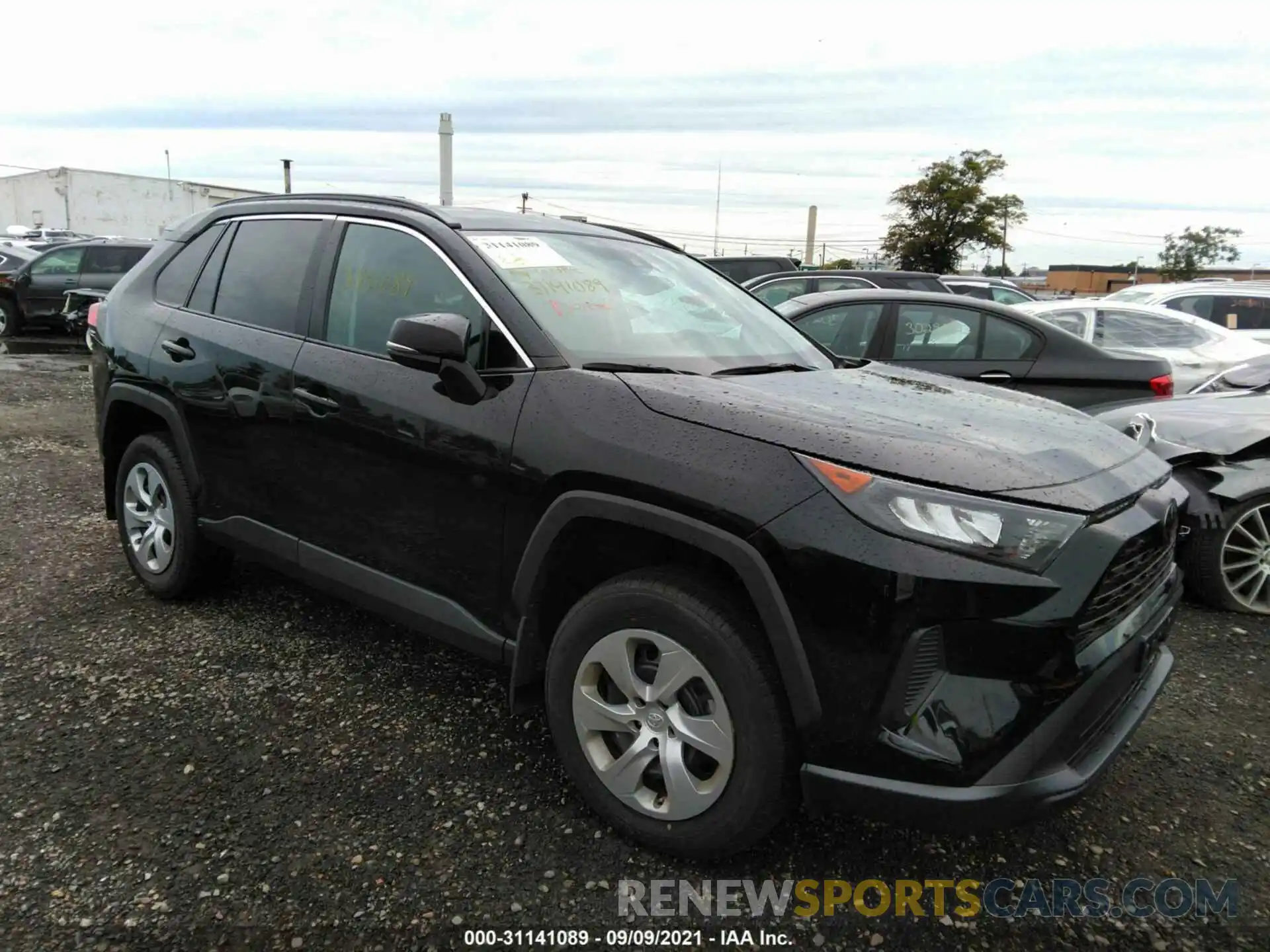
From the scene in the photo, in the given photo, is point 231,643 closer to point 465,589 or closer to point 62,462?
point 465,589

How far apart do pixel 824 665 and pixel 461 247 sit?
176cm

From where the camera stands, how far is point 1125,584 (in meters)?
2.14

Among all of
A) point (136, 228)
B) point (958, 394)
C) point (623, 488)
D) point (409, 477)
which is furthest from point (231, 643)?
point (136, 228)

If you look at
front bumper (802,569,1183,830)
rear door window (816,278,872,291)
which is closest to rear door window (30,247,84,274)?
rear door window (816,278,872,291)

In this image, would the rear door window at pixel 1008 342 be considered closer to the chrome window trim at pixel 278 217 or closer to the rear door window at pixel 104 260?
the chrome window trim at pixel 278 217

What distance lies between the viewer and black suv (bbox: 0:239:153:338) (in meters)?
14.2

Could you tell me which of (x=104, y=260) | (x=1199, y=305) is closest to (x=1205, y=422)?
(x=1199, y=305)

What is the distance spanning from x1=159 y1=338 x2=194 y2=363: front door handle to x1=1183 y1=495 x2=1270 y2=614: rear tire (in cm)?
458

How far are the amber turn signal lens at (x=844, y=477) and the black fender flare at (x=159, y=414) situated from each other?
8.99 ft

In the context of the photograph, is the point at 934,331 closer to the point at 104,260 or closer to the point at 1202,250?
the point at 104,260

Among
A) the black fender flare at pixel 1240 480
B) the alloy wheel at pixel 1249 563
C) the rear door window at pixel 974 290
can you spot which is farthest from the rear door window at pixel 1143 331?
the rear door window at pixel 974 290

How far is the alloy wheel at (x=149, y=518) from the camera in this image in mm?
3842

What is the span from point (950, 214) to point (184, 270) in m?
48.4

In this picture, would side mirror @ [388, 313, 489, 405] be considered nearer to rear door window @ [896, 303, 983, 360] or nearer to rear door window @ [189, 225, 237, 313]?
rear door window @ [189, 225, 237, 313]
